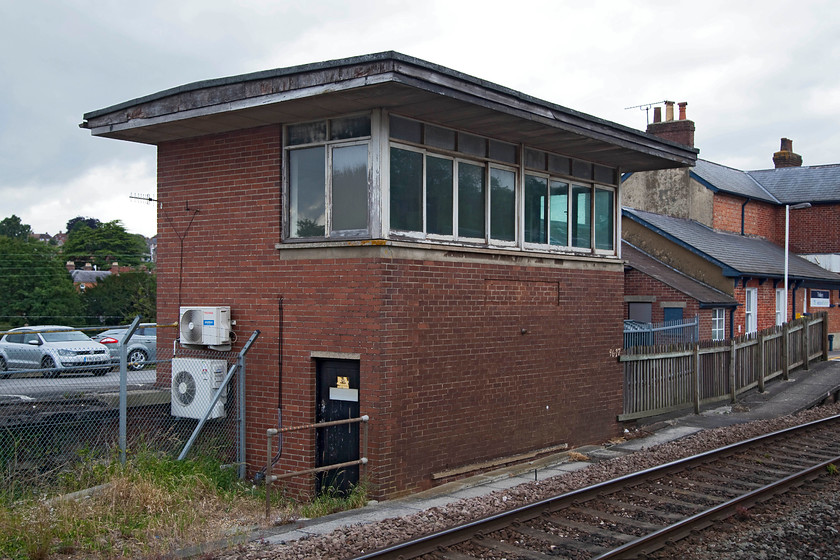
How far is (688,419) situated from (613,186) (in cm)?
524

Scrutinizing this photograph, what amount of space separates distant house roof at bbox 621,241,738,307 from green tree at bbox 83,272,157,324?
39.5 m

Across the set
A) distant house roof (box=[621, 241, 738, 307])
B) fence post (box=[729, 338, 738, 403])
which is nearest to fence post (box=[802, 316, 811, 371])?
distant house roof (box=[621, 241, 738, 307])

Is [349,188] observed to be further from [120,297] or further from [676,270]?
[120,297]

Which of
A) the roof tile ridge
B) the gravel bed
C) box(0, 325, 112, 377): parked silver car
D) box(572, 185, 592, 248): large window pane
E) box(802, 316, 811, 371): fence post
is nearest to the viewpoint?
the gravel bed

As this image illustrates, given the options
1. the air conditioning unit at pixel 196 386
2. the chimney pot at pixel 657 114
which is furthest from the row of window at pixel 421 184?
the chimney pot at pixel 657 114

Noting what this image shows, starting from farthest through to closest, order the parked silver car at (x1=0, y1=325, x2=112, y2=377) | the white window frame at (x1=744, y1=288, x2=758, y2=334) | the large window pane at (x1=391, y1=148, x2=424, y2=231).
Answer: the white window frame at (x1=744, y1=288, x2=758, y2=334), the parked silver car at (x1=0, y1=325, x2=112, y2=377), the large window pane at (x1=391, y1=148, x2=424, y2=231)

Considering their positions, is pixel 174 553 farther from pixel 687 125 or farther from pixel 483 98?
pixel 687 125

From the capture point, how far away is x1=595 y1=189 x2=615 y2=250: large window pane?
46.3 feet

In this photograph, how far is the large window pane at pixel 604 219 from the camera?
1410 cm

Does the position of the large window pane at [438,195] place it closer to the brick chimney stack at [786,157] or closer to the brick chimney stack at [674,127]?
the brick chimney stack at [674,127]

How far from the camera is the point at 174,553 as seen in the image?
700 centimetres

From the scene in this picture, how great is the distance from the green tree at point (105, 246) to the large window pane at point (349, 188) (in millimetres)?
82385

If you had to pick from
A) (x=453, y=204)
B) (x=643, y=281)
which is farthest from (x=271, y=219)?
(x=643, y=281)

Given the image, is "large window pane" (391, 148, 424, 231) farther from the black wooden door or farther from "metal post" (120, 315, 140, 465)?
"metal post" (120, 315, 140, 465)
